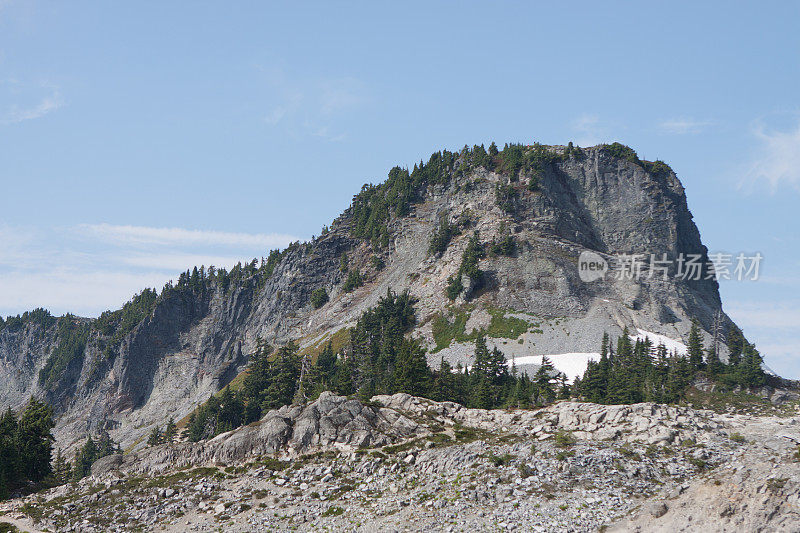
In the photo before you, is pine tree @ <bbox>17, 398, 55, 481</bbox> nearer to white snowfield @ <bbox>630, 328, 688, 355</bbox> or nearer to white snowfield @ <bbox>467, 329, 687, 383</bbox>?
white snowfield @ <bbox>467, 329, 687, 383</bbox>

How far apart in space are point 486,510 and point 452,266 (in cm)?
12504

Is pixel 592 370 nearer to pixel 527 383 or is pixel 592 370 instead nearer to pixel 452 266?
pixel 527 383

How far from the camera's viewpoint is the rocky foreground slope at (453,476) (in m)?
51.2

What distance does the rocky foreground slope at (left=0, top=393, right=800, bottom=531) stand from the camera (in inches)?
2014

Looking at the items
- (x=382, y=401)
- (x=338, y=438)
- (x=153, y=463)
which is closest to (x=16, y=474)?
(x=153, y=463)

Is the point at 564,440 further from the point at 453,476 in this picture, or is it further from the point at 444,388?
the point at 444,388

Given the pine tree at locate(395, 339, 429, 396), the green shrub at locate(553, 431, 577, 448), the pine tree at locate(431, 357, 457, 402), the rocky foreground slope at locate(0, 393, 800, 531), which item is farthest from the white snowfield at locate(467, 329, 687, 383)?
the green shrub at locate(553, 431, 577, 448)

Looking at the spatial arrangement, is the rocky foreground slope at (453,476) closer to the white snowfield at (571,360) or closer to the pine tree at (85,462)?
the white snowfield at (571,360)

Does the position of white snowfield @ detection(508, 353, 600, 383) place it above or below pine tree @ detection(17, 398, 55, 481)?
above

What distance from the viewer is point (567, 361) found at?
128 m

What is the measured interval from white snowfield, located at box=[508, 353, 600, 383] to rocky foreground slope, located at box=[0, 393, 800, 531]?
137ft

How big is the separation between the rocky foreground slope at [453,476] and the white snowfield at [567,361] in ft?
137

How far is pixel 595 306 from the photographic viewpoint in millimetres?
156250

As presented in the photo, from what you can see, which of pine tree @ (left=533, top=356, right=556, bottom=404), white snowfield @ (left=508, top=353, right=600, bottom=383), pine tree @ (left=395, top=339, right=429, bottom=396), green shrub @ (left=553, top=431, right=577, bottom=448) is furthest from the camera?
white snowfield @ (left=508, top=353, right=600, bottom=383)
